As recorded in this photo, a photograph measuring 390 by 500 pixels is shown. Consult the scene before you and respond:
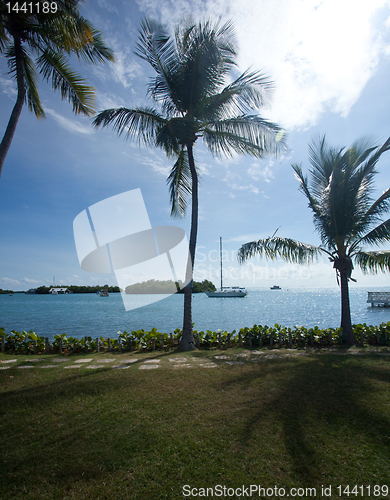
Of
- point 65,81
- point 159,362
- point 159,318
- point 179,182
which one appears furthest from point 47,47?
point 159,318

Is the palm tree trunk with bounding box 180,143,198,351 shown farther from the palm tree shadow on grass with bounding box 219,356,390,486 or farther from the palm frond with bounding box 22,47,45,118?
the palm frond with bounding box 22,47,45,118

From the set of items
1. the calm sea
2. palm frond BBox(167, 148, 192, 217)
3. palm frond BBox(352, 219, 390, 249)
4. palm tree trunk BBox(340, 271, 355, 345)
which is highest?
palm frond BBox(167, 148, 192, 217)

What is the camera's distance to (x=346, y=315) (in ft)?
31.4

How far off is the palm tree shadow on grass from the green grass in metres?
0.02

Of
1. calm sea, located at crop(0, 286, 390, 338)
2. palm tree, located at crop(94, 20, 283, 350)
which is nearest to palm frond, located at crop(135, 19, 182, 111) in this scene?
palm tree, located at crop(94, 20, 283, 350)

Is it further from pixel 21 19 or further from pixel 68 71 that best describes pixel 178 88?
pixel 21 19

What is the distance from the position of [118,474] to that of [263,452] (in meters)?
1.59

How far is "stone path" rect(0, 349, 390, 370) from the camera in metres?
6.49

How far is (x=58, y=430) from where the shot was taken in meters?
3.45

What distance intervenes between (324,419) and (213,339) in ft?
18.7

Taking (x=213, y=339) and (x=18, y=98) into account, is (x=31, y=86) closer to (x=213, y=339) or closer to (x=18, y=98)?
(x=18, y=98)

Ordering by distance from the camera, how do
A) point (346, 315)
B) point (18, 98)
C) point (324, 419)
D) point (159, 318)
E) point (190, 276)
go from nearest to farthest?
1. point (324, 419)
2. point (18, 98)
3. point (190, 276)
4. point (346, 315)
5. point (159, 318)

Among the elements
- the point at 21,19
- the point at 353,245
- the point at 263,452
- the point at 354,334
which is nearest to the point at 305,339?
the point at 354,334

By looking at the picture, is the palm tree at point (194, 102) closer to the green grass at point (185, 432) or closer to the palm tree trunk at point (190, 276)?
the palm tree trunk at point (190, 276)
